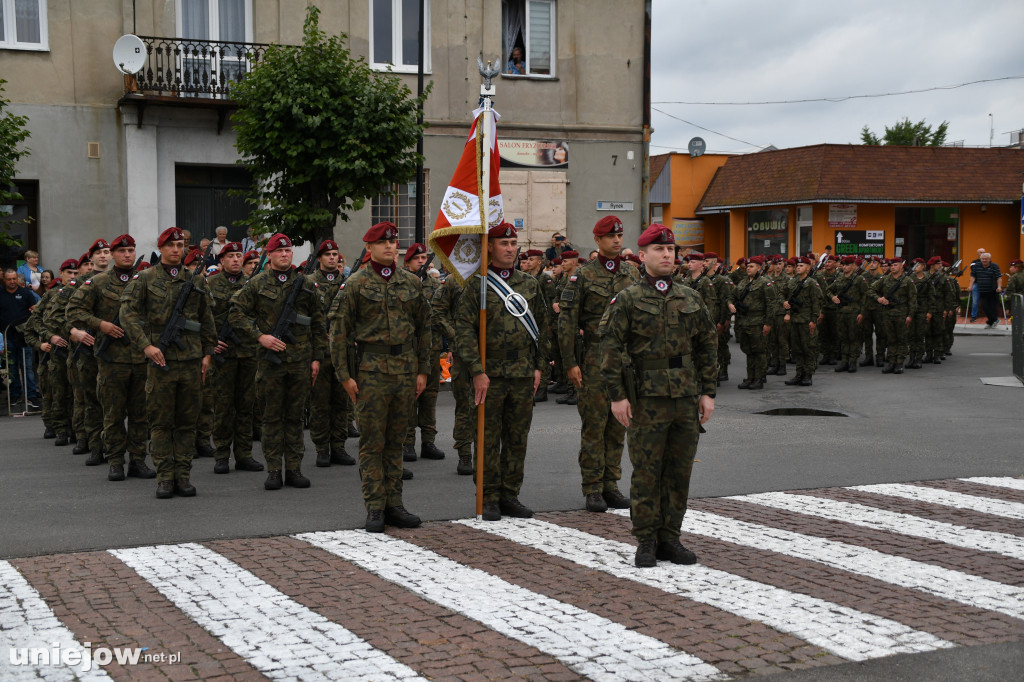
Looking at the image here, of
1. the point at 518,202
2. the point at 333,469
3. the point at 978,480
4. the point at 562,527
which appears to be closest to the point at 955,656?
the point at 562,527

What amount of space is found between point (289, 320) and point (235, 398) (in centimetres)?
152

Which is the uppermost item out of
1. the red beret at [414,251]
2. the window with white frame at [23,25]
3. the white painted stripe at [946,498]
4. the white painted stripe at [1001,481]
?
the window with white frame at [23,25]

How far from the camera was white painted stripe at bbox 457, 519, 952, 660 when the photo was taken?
554 cm

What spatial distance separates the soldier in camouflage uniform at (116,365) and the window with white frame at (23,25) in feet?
48.4

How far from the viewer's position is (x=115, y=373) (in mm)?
10352

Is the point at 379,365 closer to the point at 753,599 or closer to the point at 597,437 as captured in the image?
the point at 597,437

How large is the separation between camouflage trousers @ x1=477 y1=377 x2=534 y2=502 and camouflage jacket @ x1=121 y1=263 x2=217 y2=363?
9.73 feet

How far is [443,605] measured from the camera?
6211 millimetres

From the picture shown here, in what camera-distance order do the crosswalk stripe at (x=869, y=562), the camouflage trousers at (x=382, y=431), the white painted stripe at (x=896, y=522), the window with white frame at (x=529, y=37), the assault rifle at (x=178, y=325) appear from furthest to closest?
the window with white frame at (x=529, y=37) → the assault rifle at (x=178, y=325) → the camouflage trousers at (x=382, y=431) → the white painted stripe at (x=896, y=522) → the crosswalk stripe at (x=869, y=562)

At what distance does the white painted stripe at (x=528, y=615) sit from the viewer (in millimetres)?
5215

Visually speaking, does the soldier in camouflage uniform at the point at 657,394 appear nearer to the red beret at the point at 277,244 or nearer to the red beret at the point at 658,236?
the red beret at the point at 658,236

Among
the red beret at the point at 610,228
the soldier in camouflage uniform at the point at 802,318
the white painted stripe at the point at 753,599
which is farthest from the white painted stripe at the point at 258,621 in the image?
the soldier in camouflage uniform at the point at 802,318

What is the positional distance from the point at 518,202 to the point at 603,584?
20862 mm

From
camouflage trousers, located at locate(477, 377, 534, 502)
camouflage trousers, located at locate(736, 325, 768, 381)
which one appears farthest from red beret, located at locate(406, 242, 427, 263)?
camouflage trousers, located at locate(736, 325, 768, 381)
